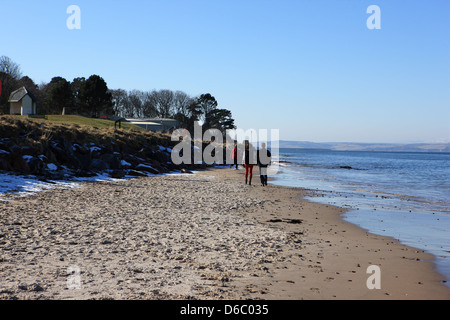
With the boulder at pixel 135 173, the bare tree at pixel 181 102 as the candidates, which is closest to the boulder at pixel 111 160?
the boulder at pixel 135 173

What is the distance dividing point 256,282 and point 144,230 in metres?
3.70

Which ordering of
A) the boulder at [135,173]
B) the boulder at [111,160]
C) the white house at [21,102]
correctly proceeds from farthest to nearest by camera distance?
1. the white house at [21,102]
2. the boulder at [111,160]
3. the boulder at [135,173]

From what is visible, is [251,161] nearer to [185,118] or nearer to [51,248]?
[51,248]

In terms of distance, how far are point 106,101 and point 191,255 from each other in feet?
228

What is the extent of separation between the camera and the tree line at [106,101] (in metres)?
70.1

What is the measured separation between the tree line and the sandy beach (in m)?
57.4

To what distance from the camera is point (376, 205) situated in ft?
48.3


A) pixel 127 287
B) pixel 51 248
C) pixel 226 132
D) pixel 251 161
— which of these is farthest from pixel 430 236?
pixel 226 132

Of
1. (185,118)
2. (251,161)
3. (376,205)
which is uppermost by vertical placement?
(185,118)

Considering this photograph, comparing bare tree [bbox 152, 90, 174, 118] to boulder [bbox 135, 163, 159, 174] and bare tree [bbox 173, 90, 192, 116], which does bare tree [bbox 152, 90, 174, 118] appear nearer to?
bare tree [bbox 173, 90, 192, 116]

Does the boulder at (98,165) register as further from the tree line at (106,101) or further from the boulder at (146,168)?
the tree line at (106,101)

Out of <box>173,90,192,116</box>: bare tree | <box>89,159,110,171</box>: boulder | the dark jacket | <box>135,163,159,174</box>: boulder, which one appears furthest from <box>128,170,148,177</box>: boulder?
<box>173,90,192,116</box>: bare tree

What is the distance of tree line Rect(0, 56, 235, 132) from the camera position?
70.1m

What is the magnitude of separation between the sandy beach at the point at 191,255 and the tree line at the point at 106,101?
188 feet
